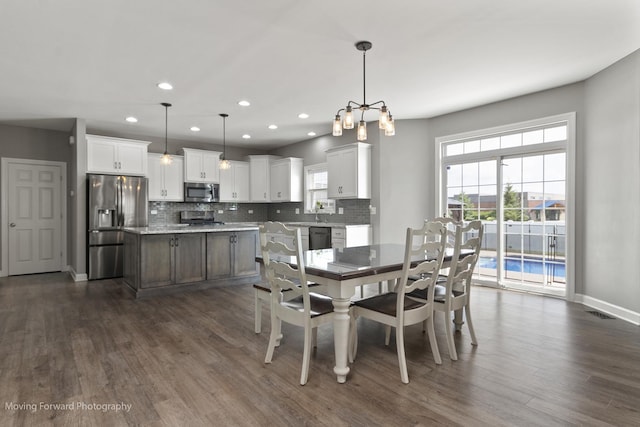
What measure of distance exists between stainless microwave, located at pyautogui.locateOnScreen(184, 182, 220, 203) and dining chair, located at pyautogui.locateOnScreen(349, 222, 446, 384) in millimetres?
5571

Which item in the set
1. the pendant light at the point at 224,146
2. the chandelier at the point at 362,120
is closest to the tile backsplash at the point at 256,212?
the pendant light at the point at 224,146

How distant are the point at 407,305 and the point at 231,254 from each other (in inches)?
133

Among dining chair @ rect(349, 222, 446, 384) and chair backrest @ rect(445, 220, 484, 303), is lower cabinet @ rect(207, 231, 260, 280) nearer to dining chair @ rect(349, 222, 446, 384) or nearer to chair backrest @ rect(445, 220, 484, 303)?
dining chair @ rect(349, 222, 446, 384)

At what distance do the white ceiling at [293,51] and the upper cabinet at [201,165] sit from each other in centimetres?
197

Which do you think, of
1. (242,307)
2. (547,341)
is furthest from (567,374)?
(242,307)

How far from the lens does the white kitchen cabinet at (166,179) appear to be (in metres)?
6.87

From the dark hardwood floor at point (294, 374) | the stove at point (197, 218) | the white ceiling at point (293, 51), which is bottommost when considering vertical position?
the dark hardwood floor at point (294, 374)

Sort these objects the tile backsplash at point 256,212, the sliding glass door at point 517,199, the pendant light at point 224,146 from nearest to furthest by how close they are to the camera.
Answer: the sliding glass door at point 517,199 < the pendant light at point 224,146 < the tile backsplash at point 256,212

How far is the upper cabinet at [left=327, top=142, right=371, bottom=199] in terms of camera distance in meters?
5.96

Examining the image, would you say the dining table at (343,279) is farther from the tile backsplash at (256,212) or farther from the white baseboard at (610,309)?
the tile backsplash at (256,212)

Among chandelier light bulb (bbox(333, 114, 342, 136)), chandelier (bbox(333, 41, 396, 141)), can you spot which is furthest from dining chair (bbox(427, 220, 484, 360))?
chandelier light bulb (bbox(333, 114, 342, 136))

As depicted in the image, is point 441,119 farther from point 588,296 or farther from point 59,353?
point 59,353

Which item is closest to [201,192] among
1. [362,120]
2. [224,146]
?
[224,146]

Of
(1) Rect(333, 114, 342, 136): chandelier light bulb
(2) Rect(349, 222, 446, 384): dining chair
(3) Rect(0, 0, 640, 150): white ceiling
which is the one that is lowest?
(2) Rect(349, 222, 446, 384): dining chair
